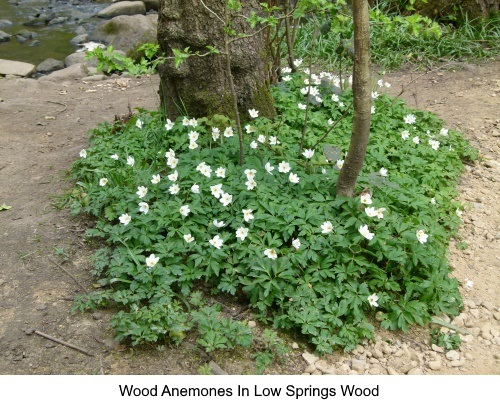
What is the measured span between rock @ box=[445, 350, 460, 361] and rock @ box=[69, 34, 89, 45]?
30.2 ft

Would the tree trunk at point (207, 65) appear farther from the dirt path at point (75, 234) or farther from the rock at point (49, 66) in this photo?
the rock at point (49, 66)

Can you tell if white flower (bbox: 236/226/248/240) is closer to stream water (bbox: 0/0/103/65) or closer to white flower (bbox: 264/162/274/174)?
white flower (bbox: 264/162/274/174)

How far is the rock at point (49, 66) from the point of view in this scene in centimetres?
870

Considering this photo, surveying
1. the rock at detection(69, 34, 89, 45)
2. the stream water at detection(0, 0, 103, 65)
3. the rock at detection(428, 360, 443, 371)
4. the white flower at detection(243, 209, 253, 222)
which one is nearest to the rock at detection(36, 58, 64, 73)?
the stream water at detection(0, 0, 103, 65)

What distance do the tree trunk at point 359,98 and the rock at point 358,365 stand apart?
97 cm

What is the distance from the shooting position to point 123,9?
38.7 ft

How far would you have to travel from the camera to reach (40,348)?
2715mm

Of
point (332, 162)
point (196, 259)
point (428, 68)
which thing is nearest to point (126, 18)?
point (428, 68)

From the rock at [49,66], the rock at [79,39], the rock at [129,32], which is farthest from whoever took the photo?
the rock at [79,39]

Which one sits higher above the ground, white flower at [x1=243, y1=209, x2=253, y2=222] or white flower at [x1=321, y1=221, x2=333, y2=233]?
white flower at [x1=243, y1=209, x2=253, y2=222]

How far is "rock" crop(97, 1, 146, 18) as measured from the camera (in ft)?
38.2

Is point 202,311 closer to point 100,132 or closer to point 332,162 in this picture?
point 332,162

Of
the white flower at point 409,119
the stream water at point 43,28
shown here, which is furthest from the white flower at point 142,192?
the stream water at point 43,28

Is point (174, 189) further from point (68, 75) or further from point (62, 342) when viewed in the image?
point (68, 75)
